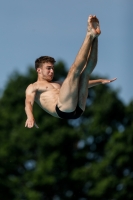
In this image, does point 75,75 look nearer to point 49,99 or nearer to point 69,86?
point 69,86

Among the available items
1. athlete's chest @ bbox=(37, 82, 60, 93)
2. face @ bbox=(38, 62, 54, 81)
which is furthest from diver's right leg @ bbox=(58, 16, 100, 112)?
face @ bbox=(38, 62, 54, 81)

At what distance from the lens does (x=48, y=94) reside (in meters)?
18.9

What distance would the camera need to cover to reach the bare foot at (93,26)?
57.4 feet

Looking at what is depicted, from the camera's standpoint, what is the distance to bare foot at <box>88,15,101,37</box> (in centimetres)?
1748

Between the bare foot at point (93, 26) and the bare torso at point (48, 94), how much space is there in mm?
2046

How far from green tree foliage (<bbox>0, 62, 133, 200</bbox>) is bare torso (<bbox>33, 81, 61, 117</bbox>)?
117 ft

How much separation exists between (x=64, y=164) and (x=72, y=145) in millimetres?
1948

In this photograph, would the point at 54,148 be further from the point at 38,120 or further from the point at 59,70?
the point at 59,70

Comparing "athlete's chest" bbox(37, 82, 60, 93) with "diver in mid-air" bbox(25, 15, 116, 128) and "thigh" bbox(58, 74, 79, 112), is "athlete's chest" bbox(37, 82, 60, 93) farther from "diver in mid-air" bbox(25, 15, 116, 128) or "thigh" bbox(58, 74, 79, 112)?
"thigh" bbox(58, 74, 79, 112)

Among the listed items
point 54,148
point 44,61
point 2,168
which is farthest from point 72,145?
point 44,61

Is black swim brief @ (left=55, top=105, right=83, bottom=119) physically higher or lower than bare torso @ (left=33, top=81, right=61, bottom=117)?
lower

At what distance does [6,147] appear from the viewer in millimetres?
58969

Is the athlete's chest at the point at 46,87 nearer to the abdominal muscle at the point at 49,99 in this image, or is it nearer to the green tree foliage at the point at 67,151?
the abdominal muscle at the point at 49,99

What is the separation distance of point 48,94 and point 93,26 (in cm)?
226
